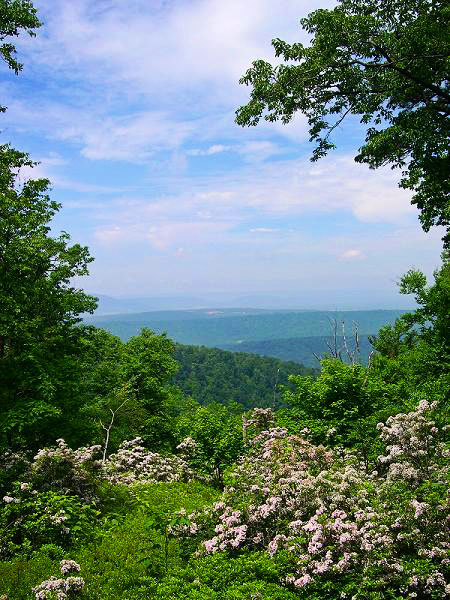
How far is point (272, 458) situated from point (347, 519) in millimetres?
3343

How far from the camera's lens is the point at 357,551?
6.92 meters

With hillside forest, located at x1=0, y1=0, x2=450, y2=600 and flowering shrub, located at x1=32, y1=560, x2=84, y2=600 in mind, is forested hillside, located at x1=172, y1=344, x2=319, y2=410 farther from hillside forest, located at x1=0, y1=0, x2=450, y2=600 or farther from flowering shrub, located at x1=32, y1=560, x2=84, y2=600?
flowering shrub, located at x1=32, y1=560, x2=84, y2=600

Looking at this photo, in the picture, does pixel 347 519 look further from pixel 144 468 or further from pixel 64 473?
pixel 144 468

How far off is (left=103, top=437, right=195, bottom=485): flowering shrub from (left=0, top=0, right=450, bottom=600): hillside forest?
0.08 metres

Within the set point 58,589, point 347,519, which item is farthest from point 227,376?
point 58,589

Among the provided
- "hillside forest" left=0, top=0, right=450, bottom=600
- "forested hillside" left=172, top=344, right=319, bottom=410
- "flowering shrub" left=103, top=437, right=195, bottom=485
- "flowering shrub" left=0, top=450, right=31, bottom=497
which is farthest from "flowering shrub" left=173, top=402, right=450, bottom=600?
"forested hillside" left=172, top=344, right=319, bottom=410

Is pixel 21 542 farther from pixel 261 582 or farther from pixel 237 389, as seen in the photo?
pixel 237 389

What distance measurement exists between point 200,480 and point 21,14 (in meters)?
15.9

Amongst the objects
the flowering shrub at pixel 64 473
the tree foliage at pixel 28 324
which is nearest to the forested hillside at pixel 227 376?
the tree foliage at pixel 28 324

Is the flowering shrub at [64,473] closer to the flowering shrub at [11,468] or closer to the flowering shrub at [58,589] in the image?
the flowering shrub at [11,468]

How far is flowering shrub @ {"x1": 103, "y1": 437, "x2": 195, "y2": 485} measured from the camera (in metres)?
15.1

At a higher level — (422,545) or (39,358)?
(39,358)

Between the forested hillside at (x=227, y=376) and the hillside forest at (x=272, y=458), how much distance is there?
323 feet

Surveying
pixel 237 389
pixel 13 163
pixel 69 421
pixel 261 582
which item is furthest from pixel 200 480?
pixel 237 389
